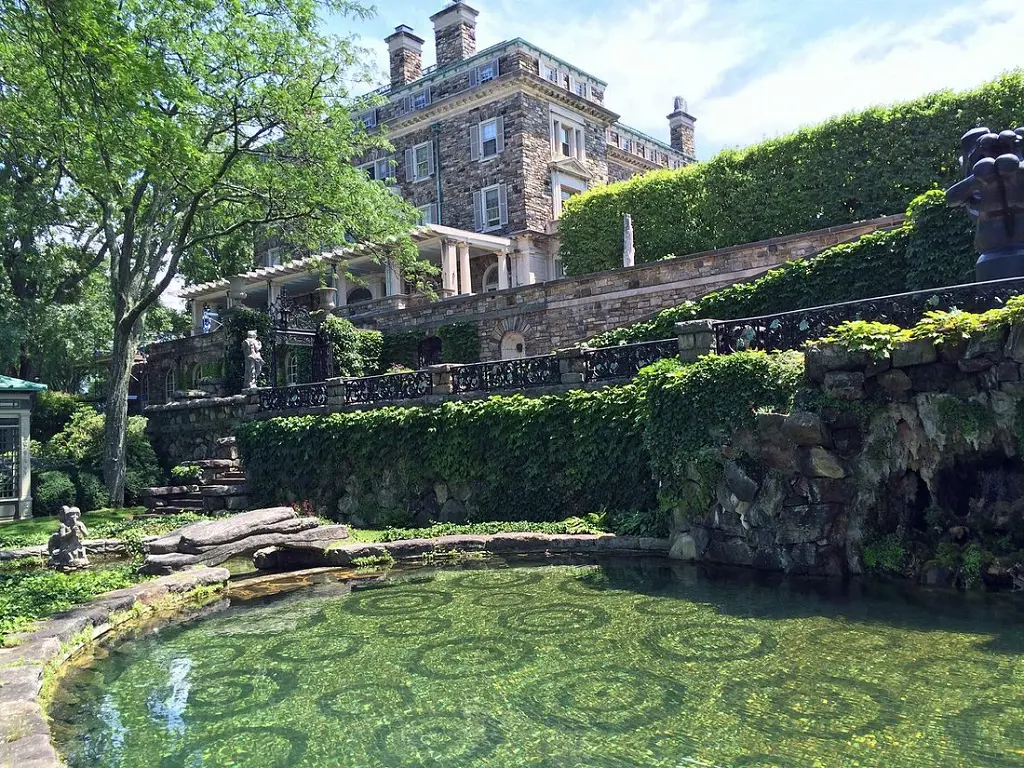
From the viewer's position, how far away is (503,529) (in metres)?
13.1

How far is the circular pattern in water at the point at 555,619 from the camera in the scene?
25.4 ft

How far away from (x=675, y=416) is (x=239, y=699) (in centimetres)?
716

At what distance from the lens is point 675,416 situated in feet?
36.8

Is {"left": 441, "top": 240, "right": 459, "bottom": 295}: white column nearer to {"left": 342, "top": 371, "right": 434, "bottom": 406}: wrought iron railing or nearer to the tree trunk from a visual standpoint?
{"left": 342, "top": 371, "right": 434, "bottom": 406}: wrought iron railing

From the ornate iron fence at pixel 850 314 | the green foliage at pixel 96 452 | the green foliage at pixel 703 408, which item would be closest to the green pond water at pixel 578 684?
the green foliage at pixel 703 408

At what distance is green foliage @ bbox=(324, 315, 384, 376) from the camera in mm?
23844

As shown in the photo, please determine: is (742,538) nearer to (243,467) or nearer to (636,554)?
(636,554)

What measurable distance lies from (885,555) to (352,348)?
711 inches

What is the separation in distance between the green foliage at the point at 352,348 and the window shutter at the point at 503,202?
34.6 ft

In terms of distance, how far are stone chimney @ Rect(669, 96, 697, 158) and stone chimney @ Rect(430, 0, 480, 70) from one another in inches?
724

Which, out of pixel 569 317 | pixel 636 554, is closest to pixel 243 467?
pixel 569 317

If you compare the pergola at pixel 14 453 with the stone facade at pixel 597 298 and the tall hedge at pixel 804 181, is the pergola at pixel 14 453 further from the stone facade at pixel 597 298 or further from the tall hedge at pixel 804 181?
the tall hedge at pixel 804 181

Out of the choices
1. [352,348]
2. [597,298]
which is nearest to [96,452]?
[352,348]

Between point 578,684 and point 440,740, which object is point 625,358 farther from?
point 440,740
